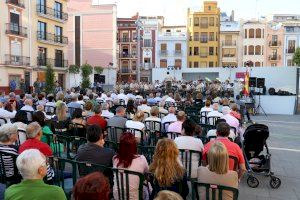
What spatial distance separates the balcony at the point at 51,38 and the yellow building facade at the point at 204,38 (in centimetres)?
2533

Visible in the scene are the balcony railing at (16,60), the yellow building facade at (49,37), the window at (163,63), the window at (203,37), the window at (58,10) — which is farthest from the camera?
the window at (163,63)

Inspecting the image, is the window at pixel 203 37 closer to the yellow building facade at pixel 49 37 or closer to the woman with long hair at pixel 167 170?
the yellow building facade at pixel 49 37

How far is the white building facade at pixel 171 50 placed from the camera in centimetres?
5956

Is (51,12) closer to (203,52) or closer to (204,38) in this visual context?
(203,52)

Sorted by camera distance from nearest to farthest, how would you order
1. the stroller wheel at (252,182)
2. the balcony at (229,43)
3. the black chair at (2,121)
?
the stroller wheel at (252,182) < the black chair at (2,121) < the balcony at (229,43)

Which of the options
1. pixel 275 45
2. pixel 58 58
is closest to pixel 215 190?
pixel 58 58

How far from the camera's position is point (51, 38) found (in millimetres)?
39156


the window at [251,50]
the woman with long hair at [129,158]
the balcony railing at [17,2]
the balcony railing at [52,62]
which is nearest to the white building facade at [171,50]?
the window at [251,50]

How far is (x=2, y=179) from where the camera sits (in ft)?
15.9

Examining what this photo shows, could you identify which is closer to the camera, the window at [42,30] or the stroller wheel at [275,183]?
the stroller wheel at [275,183]

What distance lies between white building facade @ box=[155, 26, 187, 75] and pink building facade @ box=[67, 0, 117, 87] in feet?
31.0

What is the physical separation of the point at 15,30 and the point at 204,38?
113 feet

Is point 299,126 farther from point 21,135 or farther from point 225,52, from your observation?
point 225,52

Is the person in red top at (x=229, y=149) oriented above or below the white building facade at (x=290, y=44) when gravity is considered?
below
